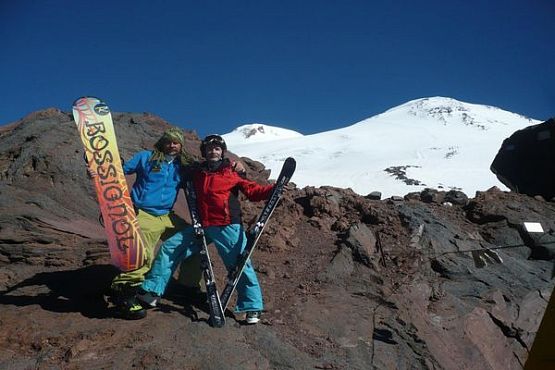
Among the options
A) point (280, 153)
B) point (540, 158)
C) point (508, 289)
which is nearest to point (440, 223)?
point (508, 289)

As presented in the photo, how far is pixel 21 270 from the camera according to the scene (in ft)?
19.0

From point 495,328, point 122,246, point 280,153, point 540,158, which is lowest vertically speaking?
point 495,328

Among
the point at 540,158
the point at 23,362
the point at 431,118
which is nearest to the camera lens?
the point at 23,362

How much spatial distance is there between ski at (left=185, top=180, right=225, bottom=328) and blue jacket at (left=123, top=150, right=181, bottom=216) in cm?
19

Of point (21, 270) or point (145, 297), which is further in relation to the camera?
point (21, 270)

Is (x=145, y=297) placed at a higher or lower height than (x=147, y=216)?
lower

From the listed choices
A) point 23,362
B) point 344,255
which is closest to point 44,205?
point 23,362

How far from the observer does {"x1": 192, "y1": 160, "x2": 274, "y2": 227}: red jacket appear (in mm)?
5039

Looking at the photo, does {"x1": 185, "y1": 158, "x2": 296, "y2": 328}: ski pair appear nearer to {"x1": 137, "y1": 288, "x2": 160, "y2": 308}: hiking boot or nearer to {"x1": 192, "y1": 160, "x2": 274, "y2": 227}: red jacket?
{"x1": 192, "y1": 160, "x2": 274, "y2": 227}: red jacket

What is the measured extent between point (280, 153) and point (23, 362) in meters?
76.5

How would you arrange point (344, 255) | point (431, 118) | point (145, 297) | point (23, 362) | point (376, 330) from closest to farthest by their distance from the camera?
point (23, 362)
point (145, 297)
point (376, 330)
point (344, 255)
point (431, 118)

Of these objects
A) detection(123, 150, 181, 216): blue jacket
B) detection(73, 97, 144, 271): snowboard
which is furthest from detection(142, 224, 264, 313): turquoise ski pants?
detection(123, 150, 181, 216): blue jacket

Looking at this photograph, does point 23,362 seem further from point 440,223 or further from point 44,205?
point 440,223

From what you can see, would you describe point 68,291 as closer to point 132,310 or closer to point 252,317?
point 132,310
